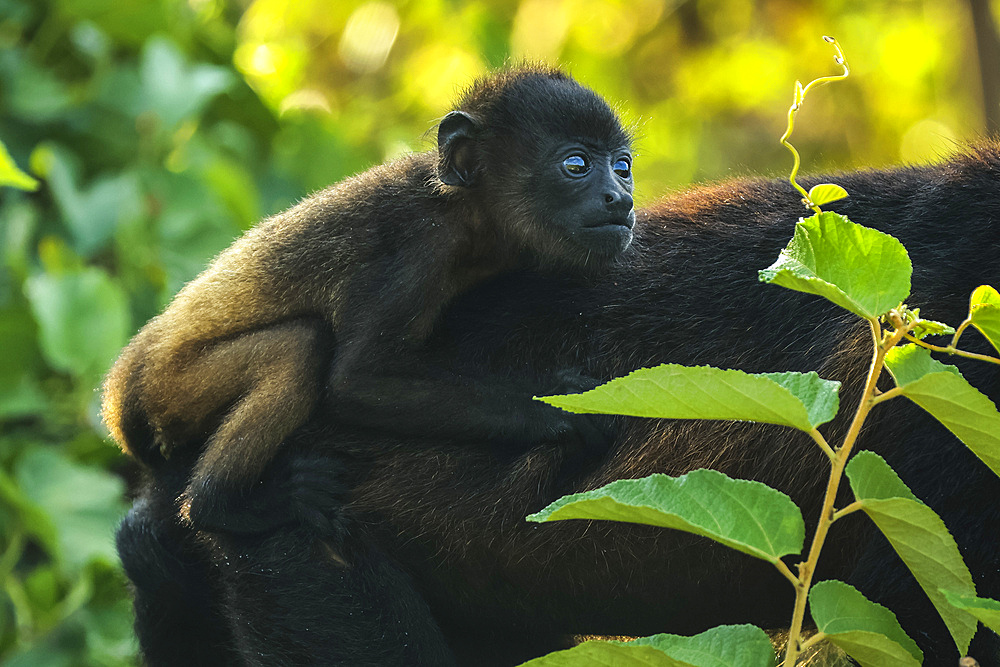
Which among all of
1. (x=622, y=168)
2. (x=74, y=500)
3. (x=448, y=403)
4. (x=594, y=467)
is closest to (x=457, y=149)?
(x=622, y=168)

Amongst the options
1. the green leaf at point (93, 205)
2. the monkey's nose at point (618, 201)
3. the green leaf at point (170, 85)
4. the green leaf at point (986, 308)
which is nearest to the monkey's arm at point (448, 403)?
the monkey's nose at point (618, 201)

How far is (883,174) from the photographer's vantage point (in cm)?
293

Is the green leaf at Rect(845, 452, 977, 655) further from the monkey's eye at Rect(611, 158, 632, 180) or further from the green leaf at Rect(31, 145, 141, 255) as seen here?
the green leaf at Rect(31, 145, 141, 255)

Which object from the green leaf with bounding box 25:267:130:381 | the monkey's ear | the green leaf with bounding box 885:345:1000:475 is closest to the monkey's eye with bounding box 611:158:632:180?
the monkey's ear

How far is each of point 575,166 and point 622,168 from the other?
138mm

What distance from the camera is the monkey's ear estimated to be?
2871mm

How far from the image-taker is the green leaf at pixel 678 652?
1692 mm

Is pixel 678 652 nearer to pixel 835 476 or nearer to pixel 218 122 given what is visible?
pixel 835 476

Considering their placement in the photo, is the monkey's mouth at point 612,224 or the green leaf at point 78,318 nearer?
the monkey's mouth at point 612,224

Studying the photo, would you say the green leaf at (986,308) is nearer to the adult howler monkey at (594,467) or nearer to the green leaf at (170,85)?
the adult howler monkey at (594,467)

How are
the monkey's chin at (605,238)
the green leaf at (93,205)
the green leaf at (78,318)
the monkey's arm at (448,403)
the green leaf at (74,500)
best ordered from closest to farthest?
1. the monkey's arm at (448,403)
2. the monkey's chin at (605,238)
3. the green leaf at (74,500)
4. the green leaf at (78,318)
5. the green leaf at (93,205)

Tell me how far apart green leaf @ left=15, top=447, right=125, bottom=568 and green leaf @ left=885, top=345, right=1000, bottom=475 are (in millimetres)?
3768

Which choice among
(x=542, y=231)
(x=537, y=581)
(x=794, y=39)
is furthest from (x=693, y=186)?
(x=794, y=39)

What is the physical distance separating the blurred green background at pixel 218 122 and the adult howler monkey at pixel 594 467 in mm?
625
